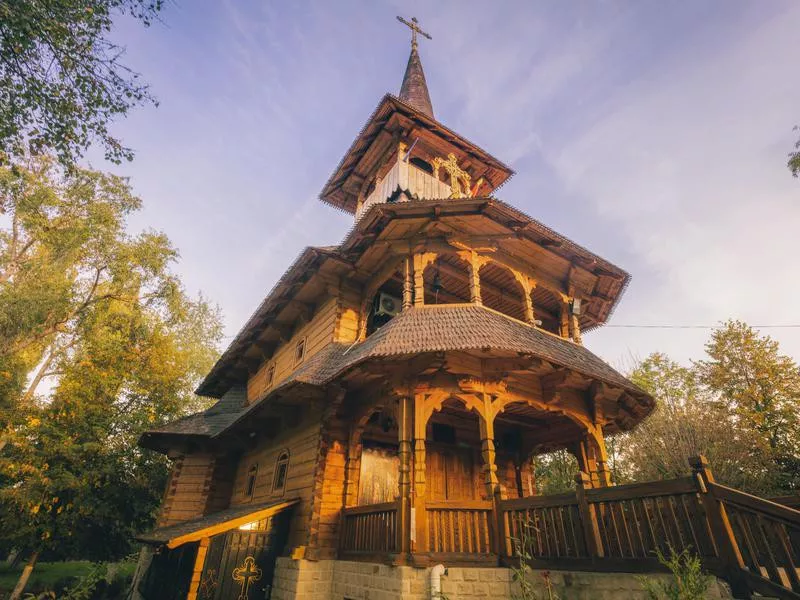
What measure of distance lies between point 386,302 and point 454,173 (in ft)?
18.0

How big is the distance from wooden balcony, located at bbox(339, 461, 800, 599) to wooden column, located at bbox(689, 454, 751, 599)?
0.04 ft

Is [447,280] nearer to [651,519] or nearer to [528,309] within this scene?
[528,309]

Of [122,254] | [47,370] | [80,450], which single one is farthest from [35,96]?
[47,370]

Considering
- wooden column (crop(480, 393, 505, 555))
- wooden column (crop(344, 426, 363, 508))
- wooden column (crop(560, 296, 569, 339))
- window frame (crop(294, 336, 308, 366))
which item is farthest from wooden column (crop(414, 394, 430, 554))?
window frame (crop(294, 336, 308, 366))

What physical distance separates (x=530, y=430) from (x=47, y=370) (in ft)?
98.4

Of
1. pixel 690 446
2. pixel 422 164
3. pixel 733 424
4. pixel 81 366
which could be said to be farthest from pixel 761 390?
pixel 81 366

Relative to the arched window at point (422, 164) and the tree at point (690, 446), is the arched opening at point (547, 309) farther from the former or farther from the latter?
the tree at point (690, 446)

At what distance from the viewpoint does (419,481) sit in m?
7.93

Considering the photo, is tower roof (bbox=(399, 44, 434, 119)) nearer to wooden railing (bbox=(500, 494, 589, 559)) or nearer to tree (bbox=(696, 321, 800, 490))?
wooden railing (bbox=(500, 494, 589, 559))

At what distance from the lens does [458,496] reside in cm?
1156

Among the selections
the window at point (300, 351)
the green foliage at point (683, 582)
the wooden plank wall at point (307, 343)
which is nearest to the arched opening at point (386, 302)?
the wooden plank wall at point (307, 343)

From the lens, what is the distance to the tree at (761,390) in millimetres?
21688

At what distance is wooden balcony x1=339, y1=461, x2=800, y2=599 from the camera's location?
5.17 m

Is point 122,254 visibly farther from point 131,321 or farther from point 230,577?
point 230,577
